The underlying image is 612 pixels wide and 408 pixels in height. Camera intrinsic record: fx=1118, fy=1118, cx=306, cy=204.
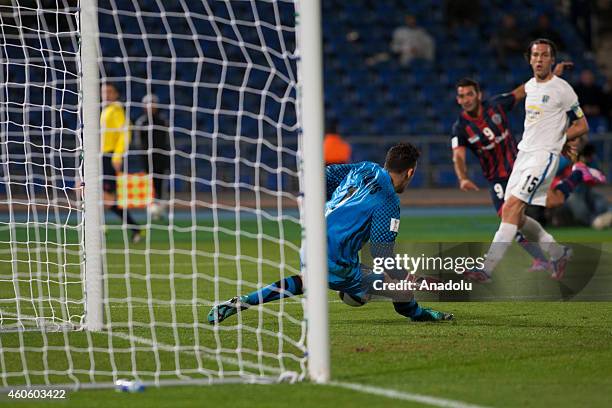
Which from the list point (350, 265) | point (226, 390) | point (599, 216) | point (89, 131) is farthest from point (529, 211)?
point (226, 390)

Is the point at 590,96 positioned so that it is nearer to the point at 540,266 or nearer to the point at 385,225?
the point at 540,266

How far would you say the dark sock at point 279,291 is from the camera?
23.5 feet

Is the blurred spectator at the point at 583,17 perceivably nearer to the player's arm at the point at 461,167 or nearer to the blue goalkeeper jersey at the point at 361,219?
the player's arm at the point at 461,167

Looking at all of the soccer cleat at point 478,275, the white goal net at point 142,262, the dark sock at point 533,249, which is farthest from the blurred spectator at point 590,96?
the soccer cleat at point 478,275

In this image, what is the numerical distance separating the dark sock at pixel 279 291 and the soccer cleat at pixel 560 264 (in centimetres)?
266

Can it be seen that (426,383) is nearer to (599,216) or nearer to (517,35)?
(599,216)

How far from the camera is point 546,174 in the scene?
948 centimetres

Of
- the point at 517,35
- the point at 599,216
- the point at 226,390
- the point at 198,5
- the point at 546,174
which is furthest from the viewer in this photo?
the point at 517,35

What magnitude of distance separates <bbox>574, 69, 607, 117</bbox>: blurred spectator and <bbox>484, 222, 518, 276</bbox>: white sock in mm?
13455

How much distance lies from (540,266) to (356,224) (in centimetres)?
289

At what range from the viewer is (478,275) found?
8.21 metres

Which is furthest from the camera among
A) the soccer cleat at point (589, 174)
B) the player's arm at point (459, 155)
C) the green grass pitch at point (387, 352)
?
the soccer cleat at point (589, 174)

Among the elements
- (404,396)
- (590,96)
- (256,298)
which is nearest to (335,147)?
(590,96)

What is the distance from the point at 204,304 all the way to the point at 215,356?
253 centimetres
